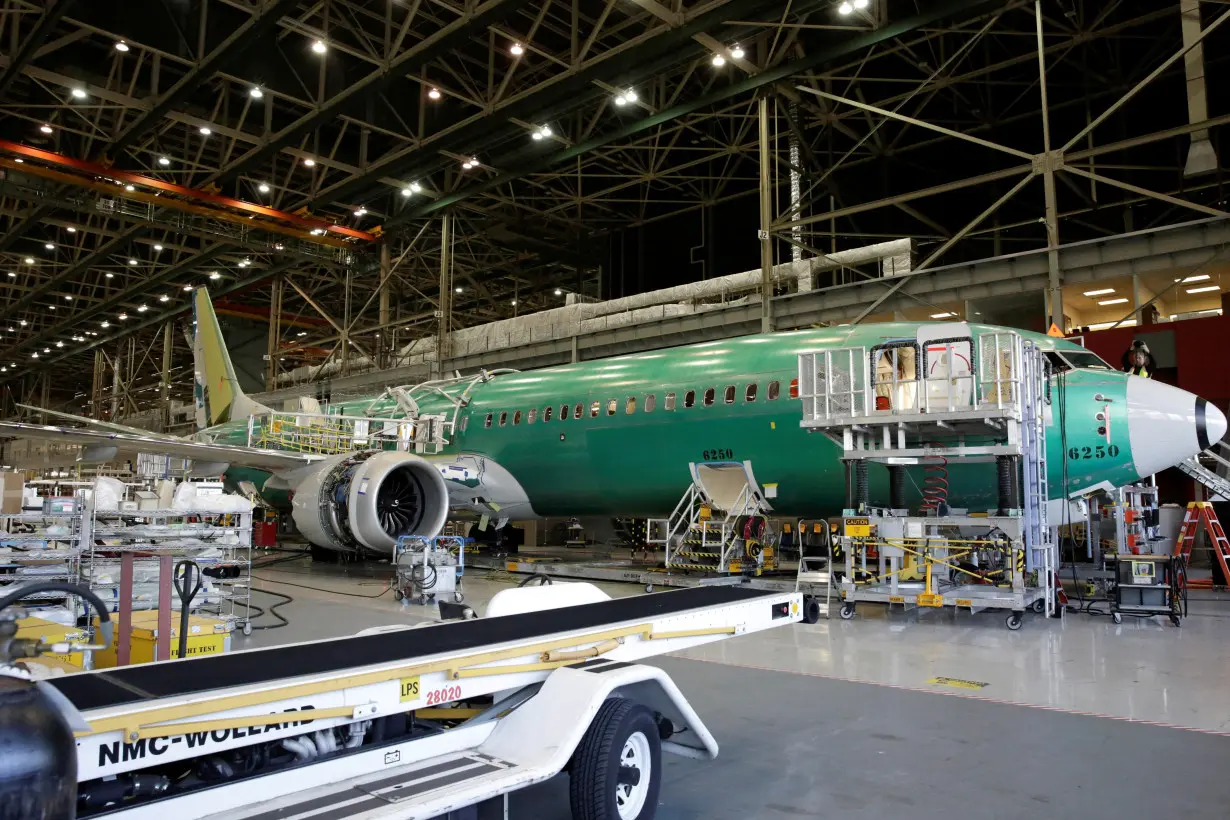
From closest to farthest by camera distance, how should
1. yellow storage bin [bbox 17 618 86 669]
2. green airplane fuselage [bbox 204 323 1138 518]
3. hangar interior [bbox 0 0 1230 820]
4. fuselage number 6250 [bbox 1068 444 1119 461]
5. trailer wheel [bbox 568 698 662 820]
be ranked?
trailer wheel [bbox 568 698 662 820], hangar interior [bbox 0 0 1230 820], yellow storage bin [bbox 17 618 86 669], fuselage number 6250 [bbox 1068 444 1119 461], green airplane fuselage [bbox 204 323 1138 518]

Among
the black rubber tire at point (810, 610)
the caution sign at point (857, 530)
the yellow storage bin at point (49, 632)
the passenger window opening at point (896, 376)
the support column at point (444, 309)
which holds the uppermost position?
the support column at point (444, 309)

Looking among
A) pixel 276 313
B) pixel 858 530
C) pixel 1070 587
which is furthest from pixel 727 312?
pixel 276 313

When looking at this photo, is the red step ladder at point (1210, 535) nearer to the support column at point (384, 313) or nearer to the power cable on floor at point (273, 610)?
the power cable on floor at point (273, 610)

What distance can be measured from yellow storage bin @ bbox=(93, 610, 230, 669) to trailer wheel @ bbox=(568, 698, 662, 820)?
130 inches

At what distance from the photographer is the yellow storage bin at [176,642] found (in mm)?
5871

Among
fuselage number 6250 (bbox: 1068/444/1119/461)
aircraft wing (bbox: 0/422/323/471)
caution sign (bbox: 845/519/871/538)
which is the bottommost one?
caution sign (bbox: 845/519/871/538)

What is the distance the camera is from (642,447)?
13680mm

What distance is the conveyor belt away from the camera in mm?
2842

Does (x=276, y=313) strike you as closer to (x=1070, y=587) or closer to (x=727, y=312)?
(x=727, y=312)

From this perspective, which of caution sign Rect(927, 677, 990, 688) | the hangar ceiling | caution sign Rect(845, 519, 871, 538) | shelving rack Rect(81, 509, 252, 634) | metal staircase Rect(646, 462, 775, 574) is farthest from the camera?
the hangar ceiling

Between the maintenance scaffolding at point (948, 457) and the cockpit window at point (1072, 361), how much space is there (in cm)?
57

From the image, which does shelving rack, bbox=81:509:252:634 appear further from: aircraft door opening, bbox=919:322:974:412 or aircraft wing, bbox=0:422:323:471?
aircraft door opening, bbox=919:322:974:412

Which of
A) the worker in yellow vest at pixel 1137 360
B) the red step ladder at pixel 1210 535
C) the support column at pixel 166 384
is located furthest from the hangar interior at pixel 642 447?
the support column at pixel 166 384

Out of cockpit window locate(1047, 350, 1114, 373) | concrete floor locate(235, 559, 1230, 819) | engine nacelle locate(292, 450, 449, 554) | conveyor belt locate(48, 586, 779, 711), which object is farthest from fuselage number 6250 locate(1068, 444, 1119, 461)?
engine nacelle locate(292, 450, 449, 554)
